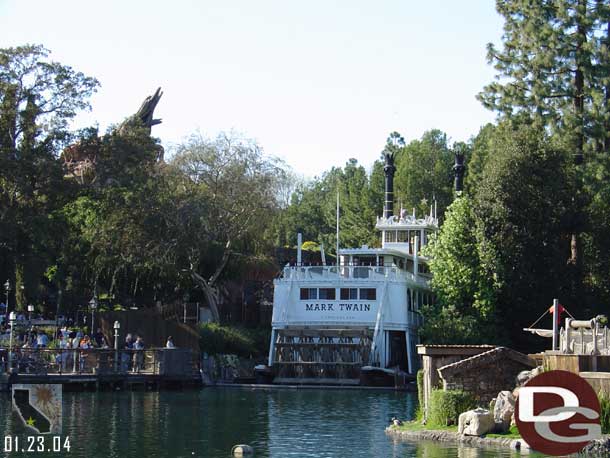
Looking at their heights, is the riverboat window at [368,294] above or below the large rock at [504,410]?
above

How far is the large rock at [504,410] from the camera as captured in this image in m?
23.7

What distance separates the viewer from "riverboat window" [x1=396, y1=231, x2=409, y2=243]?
196ft

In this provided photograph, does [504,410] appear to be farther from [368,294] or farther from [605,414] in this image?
[368,294]

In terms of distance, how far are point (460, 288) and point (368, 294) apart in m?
4.41

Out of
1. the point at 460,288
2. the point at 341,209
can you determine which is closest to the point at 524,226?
the point at 460,288

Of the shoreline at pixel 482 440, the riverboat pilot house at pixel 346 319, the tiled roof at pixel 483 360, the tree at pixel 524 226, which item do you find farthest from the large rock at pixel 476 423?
the tree at pixel 524 226

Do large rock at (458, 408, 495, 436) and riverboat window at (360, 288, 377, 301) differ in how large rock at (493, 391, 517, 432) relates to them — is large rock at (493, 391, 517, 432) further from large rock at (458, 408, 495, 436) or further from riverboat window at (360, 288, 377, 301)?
riverboat window at (360, 288, 377, 301)

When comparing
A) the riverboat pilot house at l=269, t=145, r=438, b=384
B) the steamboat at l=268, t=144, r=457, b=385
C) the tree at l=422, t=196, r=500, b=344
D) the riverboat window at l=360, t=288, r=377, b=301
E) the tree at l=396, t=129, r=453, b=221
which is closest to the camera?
the tree at l=422, t=196, r=500, b=344

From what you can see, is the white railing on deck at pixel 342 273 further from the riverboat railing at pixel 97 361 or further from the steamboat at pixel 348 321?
the riverboat railing at pixel 97 361

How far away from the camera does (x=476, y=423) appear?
23.3 meters

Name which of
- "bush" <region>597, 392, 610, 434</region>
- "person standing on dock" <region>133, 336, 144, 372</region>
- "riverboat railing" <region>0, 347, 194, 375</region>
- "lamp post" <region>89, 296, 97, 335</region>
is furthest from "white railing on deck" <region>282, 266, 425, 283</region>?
"bush" <region>597, 392, 610, 434</region>

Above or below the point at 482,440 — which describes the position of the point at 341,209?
above

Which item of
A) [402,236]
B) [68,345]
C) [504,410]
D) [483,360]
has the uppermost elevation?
[402,236]

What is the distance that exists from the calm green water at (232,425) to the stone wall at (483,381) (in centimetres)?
176
